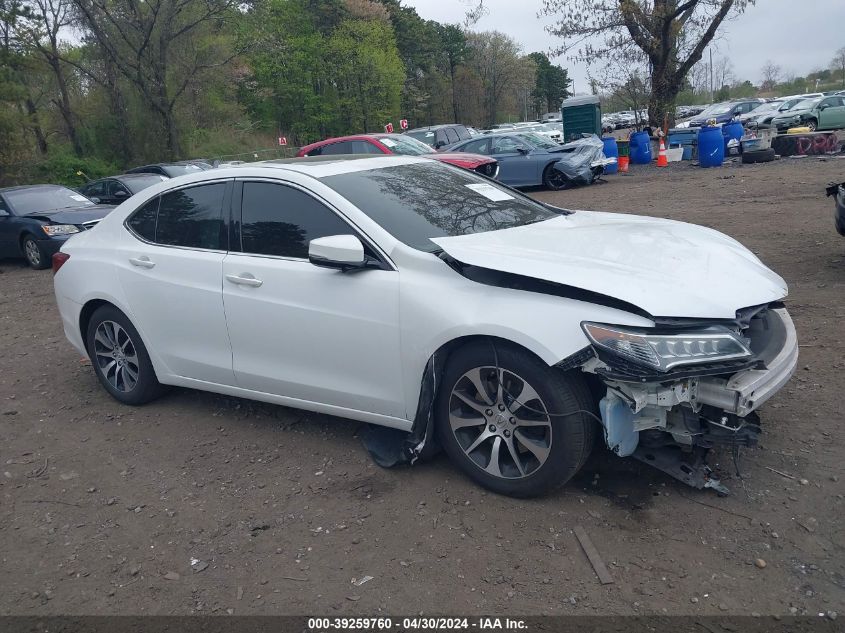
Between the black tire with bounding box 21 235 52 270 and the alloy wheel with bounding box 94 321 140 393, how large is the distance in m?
8.26

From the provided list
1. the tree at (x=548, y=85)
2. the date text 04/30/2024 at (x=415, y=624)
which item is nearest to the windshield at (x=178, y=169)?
the date text 04/30/2024 at (x=415, y=624)

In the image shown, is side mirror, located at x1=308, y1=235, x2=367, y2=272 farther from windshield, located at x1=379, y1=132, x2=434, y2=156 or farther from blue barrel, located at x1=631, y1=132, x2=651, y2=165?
blue barrel, located at x1=631, y1=132, x2=651, y2=165

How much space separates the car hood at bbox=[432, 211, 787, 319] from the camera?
10.6 ft

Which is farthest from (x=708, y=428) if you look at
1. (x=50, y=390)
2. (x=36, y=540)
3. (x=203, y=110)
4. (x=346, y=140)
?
(x=203, y=110)

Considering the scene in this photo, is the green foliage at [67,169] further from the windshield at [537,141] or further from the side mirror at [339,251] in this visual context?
the side mirror at [339,251]

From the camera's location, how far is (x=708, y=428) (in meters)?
3.22

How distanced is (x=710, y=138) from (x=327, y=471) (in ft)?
61.4

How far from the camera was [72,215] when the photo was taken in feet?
41.5

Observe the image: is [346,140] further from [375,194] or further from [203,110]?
[203,110]

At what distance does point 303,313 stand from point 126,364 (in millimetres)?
1901

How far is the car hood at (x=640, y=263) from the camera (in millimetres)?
3219

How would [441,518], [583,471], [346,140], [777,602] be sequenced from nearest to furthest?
[777,602] → [441,518] → [583,471] → [346,140]

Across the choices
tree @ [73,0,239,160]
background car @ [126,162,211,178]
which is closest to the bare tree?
tree @ [73,0,239,160]

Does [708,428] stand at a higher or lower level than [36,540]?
higher
